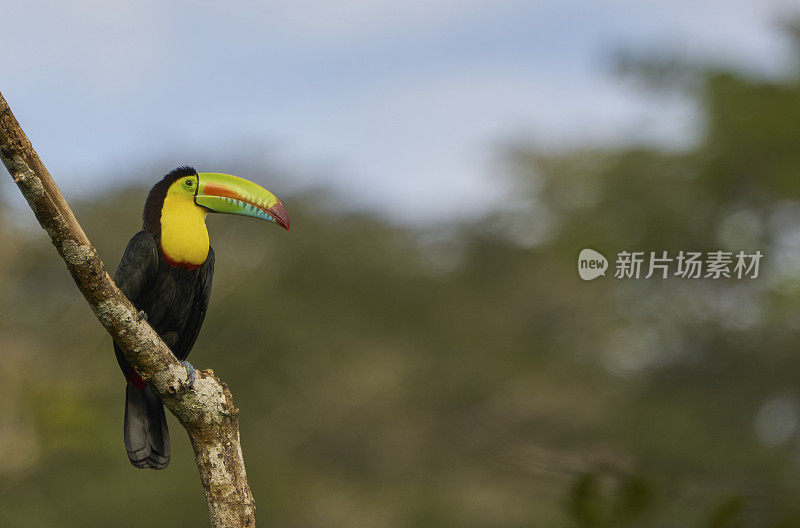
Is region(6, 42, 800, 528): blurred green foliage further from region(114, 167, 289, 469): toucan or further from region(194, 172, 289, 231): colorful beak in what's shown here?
region(194, 172, 289, 231): colorful beak

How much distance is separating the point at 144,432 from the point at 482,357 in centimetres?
1450

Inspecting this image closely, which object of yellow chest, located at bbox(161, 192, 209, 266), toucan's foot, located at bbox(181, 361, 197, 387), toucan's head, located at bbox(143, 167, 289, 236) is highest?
toucan's head, located at bbox(143, 167, 289, 236)

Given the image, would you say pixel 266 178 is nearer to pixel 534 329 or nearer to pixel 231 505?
pixel 534 329


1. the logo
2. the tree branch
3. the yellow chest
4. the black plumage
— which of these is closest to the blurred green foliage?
the logo

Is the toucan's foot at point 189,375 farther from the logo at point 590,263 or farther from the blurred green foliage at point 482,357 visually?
the blurred green foliage at point 482,357

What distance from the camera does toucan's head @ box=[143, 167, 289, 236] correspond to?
1949 millimetres

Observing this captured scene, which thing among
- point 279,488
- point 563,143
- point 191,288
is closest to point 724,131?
point 563,143

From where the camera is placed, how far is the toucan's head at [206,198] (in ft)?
6.40

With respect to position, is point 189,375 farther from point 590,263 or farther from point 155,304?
point 590,263

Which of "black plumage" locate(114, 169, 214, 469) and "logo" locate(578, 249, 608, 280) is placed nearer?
"black plumage" locate(114, 169, 214, 469)

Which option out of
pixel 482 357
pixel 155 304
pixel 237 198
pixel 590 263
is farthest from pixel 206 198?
pixel 482 357

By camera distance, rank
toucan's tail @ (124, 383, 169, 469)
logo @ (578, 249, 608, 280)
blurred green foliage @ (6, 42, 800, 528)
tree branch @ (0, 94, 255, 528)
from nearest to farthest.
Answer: tree branch @ (0, 94, 255, 528)
toucan's tail @ (124, 383, 169, 469)
logo @ (578, 249, 608, 280)
blurred green foliage @ (6, 42, 800, 528)

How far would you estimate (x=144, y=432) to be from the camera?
1936 millimetres

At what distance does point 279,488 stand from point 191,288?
11.4 metres
